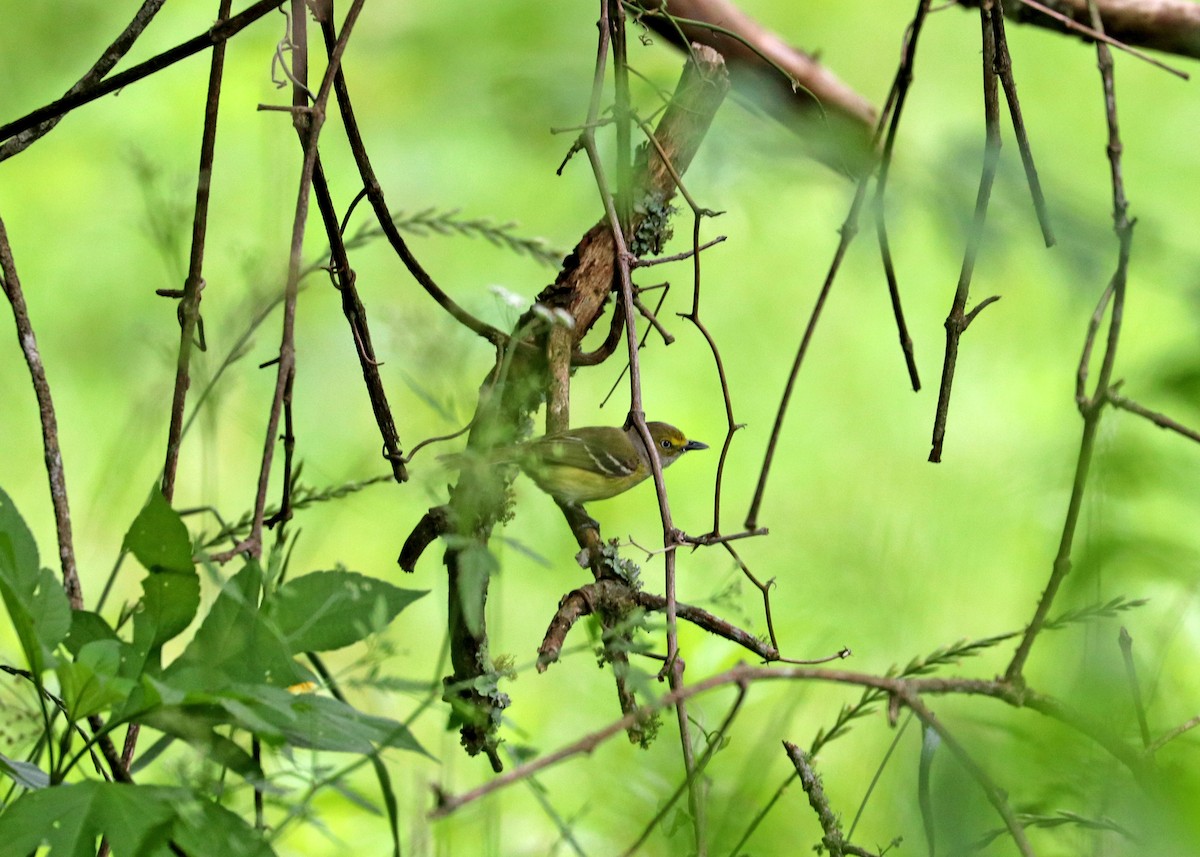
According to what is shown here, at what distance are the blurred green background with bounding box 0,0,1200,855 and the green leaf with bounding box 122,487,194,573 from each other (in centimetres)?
46

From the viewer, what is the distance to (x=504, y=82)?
91cm

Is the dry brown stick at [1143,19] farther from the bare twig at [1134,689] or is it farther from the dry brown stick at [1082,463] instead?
the bare twig at [1134,689]

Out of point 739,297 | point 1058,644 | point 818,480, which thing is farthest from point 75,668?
point 739,297

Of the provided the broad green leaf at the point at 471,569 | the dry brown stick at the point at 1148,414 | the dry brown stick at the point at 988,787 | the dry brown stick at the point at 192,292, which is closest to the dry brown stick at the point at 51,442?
the dry brown stick at the point at 192,292

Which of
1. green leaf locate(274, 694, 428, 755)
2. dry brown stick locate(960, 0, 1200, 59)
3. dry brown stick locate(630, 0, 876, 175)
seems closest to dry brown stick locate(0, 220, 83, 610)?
green leaf locate(274, 694, 428, 755)

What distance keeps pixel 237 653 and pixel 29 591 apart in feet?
0.49

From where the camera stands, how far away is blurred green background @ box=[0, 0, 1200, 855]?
180 centimetres

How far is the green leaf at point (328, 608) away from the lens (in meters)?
0.87

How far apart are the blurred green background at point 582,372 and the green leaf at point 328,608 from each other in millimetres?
354

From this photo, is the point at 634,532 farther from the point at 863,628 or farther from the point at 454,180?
the point at 863,628

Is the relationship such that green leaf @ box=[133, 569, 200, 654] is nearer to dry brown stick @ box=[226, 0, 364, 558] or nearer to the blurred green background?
dry brown stick @ box=[226, 0, 364, 558]

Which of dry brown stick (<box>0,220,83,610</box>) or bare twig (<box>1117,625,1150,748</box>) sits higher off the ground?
dry brown stick (<box>0,220,83,610</box>)

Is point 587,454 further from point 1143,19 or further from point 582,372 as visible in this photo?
point 582,372

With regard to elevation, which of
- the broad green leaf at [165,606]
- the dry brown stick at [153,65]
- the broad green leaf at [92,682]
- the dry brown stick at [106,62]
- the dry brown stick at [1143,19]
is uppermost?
the dry brown stick at [1143,19]
